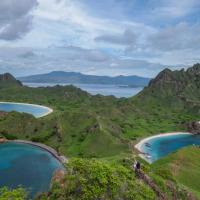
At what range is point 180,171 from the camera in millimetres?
103500

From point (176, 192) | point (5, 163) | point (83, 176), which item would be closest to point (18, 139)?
point (5, 163)

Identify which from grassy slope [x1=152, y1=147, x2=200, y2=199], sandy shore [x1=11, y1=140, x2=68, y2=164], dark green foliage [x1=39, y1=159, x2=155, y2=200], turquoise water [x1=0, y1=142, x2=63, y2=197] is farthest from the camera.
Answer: sandy shore [x1=11, y1=140, x2=68, y2=164]

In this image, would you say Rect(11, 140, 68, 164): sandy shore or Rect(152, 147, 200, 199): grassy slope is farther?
Rect(11, 140, 68, 164): sandy shore

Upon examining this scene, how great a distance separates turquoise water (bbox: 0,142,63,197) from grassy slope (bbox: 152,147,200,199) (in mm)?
38742

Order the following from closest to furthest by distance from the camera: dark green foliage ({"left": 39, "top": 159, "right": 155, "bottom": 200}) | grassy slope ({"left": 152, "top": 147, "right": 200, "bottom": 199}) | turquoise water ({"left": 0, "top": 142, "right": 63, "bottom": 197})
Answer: dark green foliage ({"left": 39, "top": 159, "right": 155, "bottom": 200}) < grassy slope ({"left": 152, "top": 147, "right": 200, "bottom": 199}) < turquoise water ({"left": 0, "top": 142, "right": 63, "bottom": 197})

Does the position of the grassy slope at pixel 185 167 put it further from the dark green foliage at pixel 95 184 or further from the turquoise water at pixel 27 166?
the dark green foliage at pixel 95 184

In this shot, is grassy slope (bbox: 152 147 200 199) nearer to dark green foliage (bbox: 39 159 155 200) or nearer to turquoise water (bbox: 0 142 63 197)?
turquoise water (bbox: 0 142 63 197)

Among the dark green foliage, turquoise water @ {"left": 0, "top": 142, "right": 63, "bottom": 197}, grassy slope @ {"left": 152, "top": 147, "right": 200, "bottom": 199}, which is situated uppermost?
the dark green foliage

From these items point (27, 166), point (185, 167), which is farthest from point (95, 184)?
point (27, 166)

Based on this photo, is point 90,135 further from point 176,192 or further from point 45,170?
point 176,192

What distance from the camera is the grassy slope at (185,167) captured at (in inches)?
3812

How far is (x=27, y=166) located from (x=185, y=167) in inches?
2807

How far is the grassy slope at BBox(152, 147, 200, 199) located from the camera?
96812mm

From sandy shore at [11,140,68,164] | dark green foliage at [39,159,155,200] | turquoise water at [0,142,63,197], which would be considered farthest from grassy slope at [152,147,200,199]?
Answer: sandy shore at [11,140,68,164]
